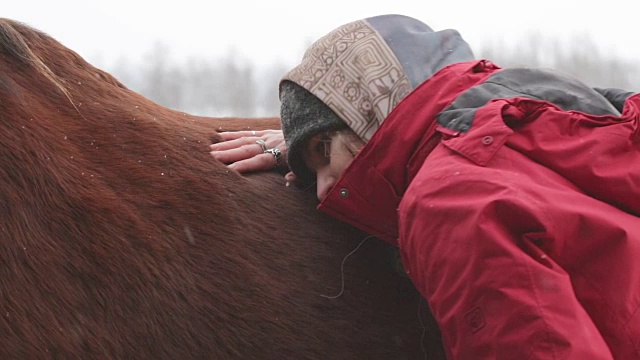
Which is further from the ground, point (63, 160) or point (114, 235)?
point (63, 160)

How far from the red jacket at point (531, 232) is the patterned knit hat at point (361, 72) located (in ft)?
0.87

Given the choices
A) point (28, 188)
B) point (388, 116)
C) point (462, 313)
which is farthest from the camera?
point (28, 188)

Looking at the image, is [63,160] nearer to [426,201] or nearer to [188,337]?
[188,337]

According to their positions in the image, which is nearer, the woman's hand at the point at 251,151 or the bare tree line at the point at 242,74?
the woman's hand at the point at 251,151

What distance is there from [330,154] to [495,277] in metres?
0.70

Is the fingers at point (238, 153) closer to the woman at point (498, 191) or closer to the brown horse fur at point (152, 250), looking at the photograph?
the brown horse fur at point (152, 250)

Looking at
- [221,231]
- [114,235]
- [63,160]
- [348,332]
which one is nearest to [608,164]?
[348,332]

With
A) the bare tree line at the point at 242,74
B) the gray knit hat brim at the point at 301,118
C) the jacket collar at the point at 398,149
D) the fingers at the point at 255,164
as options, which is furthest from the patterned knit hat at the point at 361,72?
the bare tree line at the point at 242,74

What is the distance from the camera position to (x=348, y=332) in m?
2.17

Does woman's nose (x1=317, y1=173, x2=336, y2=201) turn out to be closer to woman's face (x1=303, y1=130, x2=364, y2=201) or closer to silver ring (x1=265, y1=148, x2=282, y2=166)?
woman's face (x1=303, y1=130, x2=364, y2=201)

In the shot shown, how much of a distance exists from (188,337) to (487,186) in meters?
0.86

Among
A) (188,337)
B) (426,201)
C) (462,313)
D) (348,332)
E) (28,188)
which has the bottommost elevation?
(348,332)

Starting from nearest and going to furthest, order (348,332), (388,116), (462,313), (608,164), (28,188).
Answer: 1. (462,313)
2. (608,164)
3. (388,116)
4. (28,188)
5. (348,332)

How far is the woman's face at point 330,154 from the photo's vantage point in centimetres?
203
